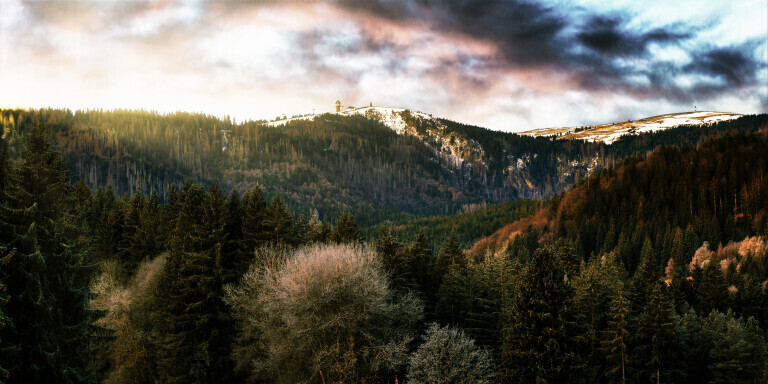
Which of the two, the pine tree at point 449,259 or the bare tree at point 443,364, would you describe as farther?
the pine tree at point 449,259

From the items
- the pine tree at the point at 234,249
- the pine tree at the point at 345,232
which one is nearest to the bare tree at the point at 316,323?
the pine tree at the point at 234,249

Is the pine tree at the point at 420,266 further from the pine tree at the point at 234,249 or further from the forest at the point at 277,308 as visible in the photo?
the pine tree at the point at 234,249

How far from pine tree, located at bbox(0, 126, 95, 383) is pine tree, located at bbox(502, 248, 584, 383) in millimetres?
27031

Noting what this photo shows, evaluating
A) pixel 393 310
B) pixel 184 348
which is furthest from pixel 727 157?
pixel 184 348

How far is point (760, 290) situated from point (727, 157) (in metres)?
106

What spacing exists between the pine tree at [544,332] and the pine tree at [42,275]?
2703cm

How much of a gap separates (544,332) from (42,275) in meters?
30.5

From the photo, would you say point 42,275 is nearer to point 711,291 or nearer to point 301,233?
point 301,233

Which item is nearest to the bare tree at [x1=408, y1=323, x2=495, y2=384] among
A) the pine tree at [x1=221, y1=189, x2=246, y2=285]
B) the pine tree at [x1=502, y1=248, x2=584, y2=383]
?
the pine tree at [x1=502, y1=248, x2=584, y2=383]

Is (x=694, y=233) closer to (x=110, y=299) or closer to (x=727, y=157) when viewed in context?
(x=727, y=157)

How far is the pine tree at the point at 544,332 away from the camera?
3170 centimetres

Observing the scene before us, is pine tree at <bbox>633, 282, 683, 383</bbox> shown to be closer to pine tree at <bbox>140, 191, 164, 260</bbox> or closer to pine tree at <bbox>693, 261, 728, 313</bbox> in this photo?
pine tree at <bbox>693, 261, 728, 313</bbox>

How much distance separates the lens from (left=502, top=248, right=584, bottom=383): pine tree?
31.7 metres

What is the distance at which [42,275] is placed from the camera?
67.7ft
